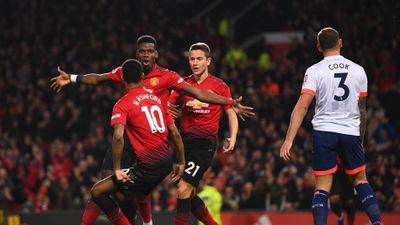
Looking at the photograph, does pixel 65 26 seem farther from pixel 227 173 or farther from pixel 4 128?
pixel 227 173

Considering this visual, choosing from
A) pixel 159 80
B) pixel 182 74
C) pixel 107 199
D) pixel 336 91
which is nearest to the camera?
pixel 336 91

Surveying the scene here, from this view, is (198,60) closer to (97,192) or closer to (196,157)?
(196,157)

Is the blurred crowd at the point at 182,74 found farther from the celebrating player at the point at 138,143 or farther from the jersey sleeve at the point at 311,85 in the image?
the celebrating player at the point at 138,143

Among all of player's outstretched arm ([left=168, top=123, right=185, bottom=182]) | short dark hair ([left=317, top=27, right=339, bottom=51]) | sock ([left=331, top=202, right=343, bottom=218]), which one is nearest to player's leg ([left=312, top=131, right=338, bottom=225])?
short dark hair ([left=317, top=27, right=339, bottom=51])

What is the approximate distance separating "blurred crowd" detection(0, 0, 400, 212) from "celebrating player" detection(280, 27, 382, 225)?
631cm

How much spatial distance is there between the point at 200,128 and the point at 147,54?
1171 mm

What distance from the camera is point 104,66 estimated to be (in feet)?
81.1

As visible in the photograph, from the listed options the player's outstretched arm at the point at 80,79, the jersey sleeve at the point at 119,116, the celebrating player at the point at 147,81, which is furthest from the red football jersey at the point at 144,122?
the player's outstretched arm at the point at 80,79

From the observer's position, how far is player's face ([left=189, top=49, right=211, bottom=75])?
11.2m

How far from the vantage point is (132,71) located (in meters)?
9.81

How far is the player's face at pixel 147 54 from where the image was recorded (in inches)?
421

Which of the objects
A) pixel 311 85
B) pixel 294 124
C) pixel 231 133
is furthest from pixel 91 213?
pixel 311 85

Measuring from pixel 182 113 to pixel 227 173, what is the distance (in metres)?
7.92

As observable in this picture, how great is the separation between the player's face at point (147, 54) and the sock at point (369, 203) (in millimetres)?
2861
